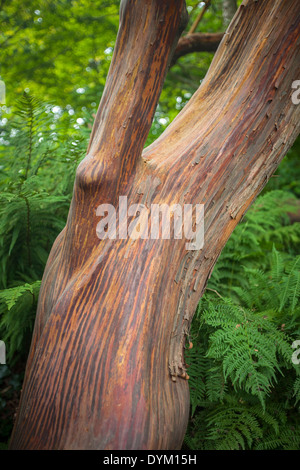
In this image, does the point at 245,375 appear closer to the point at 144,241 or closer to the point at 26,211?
the point at 144,241

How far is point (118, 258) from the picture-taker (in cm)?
168

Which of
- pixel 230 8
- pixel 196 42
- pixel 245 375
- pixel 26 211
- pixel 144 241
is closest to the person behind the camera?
pixel 144 241

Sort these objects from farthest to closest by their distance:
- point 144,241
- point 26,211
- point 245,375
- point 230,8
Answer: point 230,8 < point 26,211 < point 245,375 < point 144,241

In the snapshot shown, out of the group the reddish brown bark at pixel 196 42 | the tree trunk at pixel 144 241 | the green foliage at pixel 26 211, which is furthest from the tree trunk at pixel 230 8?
the green foliage at pixel 26 211

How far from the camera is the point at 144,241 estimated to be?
171 centimetres

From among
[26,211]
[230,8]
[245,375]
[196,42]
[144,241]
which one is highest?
[230,8]

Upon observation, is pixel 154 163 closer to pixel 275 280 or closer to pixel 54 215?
pixel 54 215

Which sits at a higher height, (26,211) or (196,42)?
(196,42)

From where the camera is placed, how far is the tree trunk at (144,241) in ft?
4.75

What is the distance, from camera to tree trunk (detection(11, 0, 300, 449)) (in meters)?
1.45

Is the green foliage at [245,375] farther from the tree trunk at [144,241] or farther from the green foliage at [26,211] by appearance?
the green foliage at [26,211]

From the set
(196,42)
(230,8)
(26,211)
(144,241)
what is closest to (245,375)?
(144,241)

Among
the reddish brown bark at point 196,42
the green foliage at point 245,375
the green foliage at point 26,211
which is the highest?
the reddish brown bark at point 196,42

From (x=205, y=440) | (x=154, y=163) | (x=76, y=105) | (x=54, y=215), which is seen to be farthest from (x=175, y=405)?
(x=76, y=105)
